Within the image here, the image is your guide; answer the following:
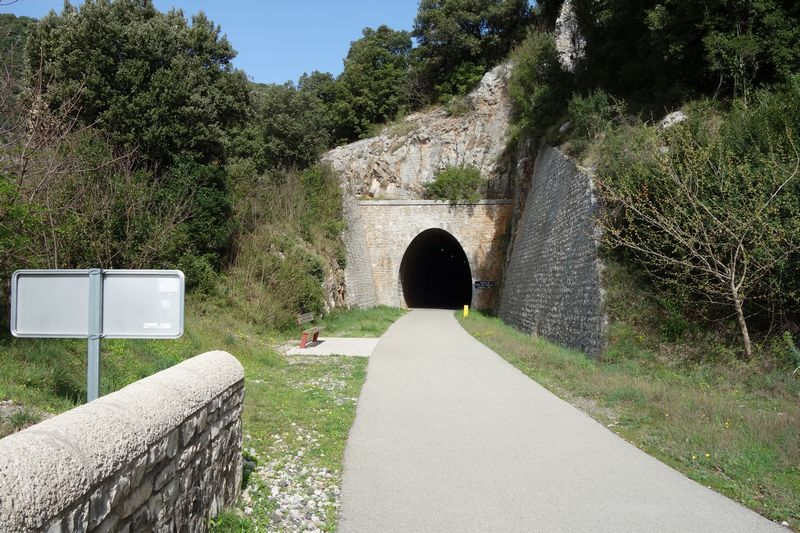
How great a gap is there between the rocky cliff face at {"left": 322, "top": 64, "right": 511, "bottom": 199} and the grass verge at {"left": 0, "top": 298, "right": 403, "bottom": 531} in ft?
80.8

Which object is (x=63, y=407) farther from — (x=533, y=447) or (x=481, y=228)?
(x=481, y=228)

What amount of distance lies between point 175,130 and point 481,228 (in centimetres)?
1873

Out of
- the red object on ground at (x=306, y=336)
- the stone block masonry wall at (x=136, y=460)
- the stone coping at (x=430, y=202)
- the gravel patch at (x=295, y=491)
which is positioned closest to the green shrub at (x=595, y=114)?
the red object on ground at (x=306, y=336)

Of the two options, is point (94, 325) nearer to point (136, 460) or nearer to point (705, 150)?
point (136, 460)

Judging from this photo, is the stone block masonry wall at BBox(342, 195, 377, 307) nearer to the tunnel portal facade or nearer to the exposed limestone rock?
the tunnel portal facade

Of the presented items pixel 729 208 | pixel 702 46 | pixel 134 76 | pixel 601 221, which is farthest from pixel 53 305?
pixel 702 46

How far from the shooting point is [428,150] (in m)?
35.9

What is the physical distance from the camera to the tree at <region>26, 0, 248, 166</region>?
1462 cm

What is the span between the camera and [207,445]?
12.2 feet

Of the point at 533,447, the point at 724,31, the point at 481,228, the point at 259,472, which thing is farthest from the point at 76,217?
the point at 481,228

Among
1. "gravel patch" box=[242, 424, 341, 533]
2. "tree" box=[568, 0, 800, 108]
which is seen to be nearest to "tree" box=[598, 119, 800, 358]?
"tree" box=[568, 0, 800, 108]

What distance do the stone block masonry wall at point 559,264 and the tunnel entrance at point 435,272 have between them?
10.1 metres

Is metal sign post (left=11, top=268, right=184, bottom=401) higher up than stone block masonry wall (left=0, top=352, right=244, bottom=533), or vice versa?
metal sign post (left=11, top=268, right=184, bottom=401)

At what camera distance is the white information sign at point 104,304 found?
143 inches
